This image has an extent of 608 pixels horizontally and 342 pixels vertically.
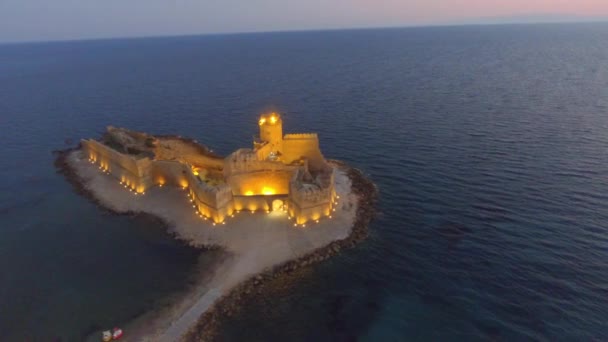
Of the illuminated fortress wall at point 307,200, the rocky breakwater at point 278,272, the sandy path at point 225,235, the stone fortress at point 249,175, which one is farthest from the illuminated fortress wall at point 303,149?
the illuminated fortress wall at point 307,200

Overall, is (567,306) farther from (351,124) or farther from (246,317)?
(351,124)

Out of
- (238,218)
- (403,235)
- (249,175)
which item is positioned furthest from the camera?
(249,175)

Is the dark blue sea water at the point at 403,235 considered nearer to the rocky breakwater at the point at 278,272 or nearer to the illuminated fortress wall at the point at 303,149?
the rocky breakwater at the point at 278,272

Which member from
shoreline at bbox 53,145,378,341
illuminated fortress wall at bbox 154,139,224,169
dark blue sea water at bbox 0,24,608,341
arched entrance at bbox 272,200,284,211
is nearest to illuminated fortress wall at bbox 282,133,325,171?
shoreline at bbox 53,145,378,341

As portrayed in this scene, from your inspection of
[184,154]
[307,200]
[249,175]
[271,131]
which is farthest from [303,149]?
[184,154]

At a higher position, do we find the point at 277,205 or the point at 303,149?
the point at 303,149

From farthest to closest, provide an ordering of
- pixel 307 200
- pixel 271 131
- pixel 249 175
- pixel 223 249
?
pixel 271 131
pixel 249 175
pixel 307 200
pixel 223 249

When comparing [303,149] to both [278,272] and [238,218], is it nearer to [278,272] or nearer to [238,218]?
[238,218]
